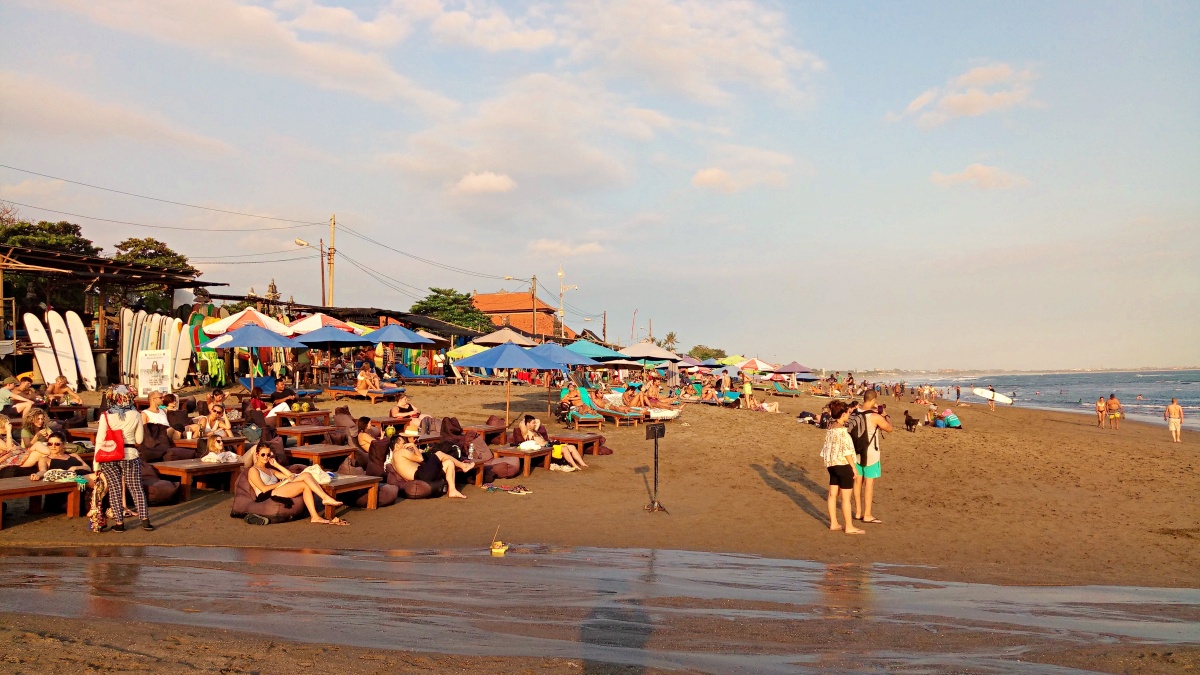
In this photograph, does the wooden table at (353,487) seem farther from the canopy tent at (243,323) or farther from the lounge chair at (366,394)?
the lounge chair at (366,394)

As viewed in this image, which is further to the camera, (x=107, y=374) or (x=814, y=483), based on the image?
(x=107, y=374)

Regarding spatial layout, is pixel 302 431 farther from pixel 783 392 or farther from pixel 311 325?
pixel 783 392

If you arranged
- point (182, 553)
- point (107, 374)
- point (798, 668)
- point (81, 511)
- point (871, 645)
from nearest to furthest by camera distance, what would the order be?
point (798, 668) → point (871, 645) → point (182, 553) → point (81, 511) → point (107, 374)

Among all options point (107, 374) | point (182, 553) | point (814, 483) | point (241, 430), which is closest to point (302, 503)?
point (182, 553)

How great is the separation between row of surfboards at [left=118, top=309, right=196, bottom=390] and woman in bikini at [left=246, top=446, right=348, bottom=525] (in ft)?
44.3

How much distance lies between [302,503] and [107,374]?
16.3 metres

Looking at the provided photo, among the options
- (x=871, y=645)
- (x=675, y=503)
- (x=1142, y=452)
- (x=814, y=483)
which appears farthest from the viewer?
(x=1142, y=452)

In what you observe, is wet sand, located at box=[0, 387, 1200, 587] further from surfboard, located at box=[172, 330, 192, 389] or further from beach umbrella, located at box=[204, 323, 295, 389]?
surfboard, located at box=[172, 330, 192, 389]

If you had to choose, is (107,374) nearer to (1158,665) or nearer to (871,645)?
(871,645)

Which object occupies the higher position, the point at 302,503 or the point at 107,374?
the point at 107,374

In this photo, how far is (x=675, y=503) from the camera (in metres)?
9.78

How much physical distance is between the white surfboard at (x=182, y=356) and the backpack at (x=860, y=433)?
18775 millimetres

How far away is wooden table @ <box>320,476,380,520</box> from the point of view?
837 cm

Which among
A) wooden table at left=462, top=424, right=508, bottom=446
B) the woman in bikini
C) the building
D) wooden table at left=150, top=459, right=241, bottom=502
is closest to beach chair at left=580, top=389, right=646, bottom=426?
wooden table at left=462, top=424, right=508, bottom=446
